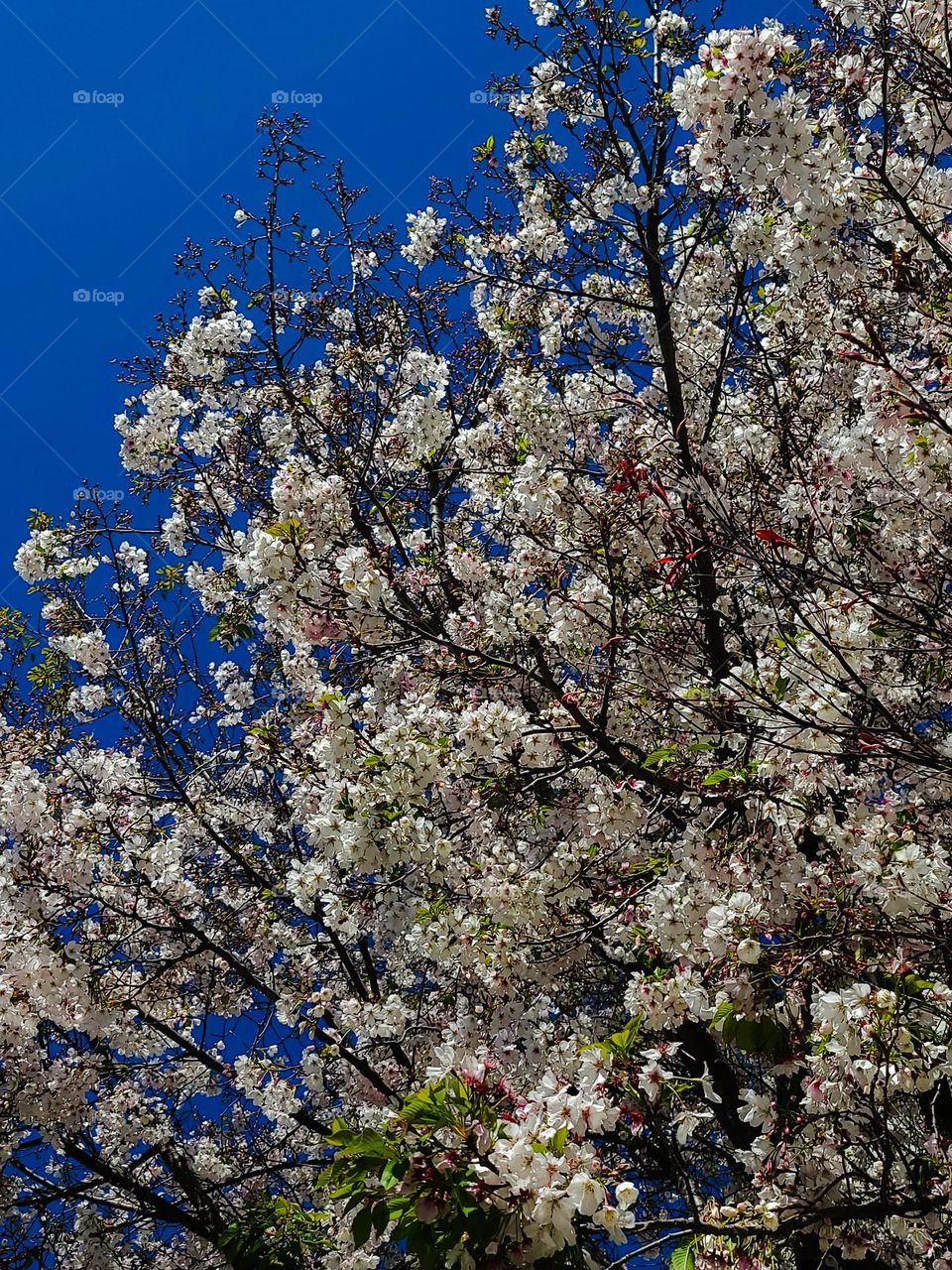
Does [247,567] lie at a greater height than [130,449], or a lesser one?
lesser

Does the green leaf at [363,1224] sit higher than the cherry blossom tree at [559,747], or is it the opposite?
the cherry blossom tree at [559,747]

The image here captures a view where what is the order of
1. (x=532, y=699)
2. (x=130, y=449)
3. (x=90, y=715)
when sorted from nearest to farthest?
(x=532, y=699) → (x=130, y=449) → (x=90, y=715)

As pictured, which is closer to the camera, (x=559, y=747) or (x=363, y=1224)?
(x=363, y=1224)

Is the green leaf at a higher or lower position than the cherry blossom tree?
lower

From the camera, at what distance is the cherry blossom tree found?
3.57 m

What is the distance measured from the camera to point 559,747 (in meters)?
4.96

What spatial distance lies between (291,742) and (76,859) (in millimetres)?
1784

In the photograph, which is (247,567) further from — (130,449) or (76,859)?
(130,449)

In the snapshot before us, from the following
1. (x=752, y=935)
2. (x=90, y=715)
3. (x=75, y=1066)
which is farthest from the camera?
(x=90, y=715)

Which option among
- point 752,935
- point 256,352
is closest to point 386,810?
point 752,935

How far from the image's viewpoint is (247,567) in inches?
186

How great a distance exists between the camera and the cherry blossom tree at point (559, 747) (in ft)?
11.7

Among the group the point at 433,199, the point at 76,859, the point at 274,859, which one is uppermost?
the point at 433,199

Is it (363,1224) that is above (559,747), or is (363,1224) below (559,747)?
below
